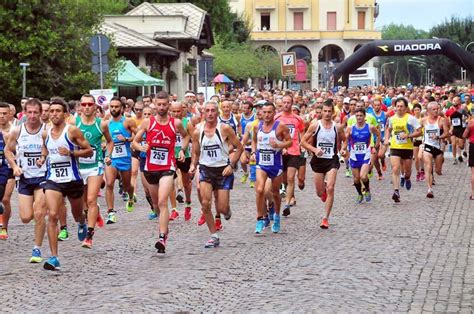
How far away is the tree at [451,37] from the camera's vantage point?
112 meters

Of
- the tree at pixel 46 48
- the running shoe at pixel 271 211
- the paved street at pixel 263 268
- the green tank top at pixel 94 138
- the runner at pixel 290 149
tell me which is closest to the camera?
the paved street at pixel 263 268

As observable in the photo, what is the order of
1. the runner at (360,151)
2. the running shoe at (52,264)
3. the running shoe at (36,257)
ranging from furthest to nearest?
the runner at (360,151) → the running shoe at (36,257) → the running shoe at (52,264)

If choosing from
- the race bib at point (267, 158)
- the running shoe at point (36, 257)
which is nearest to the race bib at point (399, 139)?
the race bib at point (267, 158)

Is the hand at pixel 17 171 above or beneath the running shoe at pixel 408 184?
above

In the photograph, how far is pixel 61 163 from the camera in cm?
1144

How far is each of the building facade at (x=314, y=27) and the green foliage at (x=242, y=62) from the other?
2230cm

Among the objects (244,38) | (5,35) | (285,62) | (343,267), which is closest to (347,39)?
(244,38)

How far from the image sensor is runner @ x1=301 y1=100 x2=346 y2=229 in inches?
602

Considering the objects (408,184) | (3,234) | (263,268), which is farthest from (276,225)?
(408,184)

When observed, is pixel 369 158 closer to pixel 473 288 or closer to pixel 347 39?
pixel 473 288

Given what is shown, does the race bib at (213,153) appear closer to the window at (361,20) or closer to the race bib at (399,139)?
the race bib at (399,139)

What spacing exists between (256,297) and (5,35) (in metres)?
28.2

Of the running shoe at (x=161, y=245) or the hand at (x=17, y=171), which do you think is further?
the hand at (x=17, y=171)

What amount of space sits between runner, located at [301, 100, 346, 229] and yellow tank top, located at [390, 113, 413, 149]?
3.63 metres
